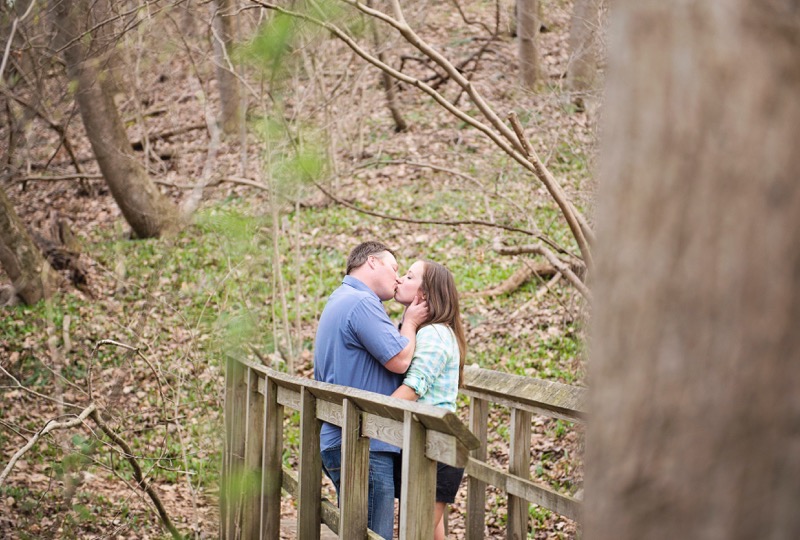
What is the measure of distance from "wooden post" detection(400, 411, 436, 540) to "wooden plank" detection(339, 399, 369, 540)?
0.57 metres

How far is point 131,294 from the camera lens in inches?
460

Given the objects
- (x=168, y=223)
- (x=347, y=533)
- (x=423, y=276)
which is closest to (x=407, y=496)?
(x=347, y=533)

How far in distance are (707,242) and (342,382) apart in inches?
124

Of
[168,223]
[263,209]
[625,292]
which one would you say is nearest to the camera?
[625,292]

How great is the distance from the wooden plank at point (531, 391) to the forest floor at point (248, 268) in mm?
281

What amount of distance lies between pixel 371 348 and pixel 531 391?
3.72ft

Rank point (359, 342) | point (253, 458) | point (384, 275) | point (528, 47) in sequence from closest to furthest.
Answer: point (359, 342) < point (384, 275) < point (253, 458) < point (528, 47)

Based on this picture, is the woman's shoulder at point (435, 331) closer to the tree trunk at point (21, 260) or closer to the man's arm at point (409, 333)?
the man's arm at point (409, 333)

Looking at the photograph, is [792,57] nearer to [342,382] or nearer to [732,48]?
[732,48]

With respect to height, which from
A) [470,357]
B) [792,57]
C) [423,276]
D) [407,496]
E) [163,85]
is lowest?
[470,357]

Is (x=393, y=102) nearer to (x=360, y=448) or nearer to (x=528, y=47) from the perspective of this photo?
(x=528, y=47)

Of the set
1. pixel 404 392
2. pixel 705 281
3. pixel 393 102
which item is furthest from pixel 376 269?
pixel 393 102

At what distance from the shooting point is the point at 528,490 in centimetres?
457

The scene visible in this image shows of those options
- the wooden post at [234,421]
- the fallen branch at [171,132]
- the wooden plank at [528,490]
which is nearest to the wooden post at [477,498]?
the wooden plank at [528,490]
